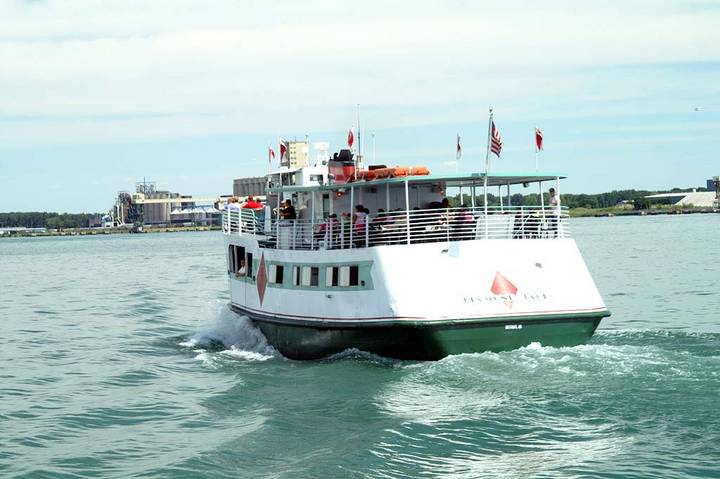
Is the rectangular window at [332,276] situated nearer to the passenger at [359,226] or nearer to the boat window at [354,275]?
the boat window at [354,275]

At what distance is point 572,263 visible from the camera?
80.5 ft

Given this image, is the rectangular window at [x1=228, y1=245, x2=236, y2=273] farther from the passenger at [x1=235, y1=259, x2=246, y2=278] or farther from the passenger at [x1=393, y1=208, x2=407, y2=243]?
the passenger at [x1=393, y1=208, x2=407, y2=243]

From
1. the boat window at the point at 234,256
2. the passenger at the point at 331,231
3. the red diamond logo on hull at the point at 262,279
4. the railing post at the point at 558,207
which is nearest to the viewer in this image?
the railing post at the point at 558,207

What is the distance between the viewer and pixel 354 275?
25.3 m

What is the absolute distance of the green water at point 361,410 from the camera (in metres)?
17.3

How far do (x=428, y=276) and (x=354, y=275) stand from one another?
2.27m

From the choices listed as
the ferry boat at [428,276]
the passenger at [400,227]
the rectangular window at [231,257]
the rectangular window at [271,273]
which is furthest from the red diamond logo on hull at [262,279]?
the passenger at [400,227]

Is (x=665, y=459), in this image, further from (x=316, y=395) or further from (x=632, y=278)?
(x=632, y=278)

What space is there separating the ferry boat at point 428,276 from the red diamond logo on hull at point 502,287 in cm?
2

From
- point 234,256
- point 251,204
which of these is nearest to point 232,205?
point 251,204

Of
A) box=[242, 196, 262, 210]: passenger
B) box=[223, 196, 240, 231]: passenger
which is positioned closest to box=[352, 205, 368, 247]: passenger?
box=[223, 196, 240, 231]: passenger

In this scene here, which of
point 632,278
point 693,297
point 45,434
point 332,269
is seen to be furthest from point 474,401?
point 632,278

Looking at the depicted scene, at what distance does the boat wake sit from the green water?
0.08 meters

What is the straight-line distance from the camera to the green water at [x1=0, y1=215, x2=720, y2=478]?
17297 millimetres
